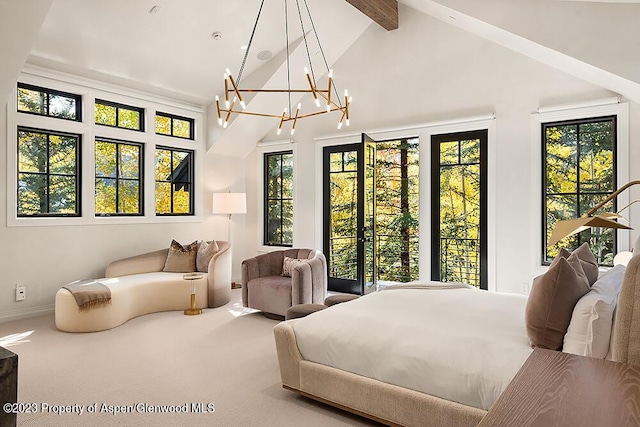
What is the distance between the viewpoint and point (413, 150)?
693cm

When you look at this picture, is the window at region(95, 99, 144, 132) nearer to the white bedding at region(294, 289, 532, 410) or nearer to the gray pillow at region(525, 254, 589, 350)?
the white bedding at region(294, 289, 532, 410)

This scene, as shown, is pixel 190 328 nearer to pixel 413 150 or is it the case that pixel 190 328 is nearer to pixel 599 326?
pixel 599 326

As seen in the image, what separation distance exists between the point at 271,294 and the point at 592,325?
3356mm

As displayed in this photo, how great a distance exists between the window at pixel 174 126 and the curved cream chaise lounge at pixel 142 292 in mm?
1796

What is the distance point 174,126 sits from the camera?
635 cm

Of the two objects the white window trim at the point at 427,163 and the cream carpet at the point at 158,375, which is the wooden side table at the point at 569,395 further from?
the white window trim at the point at 427,163

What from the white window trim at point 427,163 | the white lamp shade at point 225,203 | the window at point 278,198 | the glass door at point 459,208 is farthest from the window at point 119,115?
the glass door at point 459,208

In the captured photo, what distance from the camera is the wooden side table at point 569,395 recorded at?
92 centimetres

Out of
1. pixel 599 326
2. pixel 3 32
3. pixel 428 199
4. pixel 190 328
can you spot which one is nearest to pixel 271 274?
pixel 190 328

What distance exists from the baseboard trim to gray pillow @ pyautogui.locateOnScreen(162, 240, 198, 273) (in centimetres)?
135

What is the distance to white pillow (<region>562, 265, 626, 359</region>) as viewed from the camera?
1833 millimetres

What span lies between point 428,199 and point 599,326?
365cm

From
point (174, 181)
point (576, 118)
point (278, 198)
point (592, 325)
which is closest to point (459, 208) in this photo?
point (576, 118)

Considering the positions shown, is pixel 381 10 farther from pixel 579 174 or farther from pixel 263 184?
pixel 263 184
